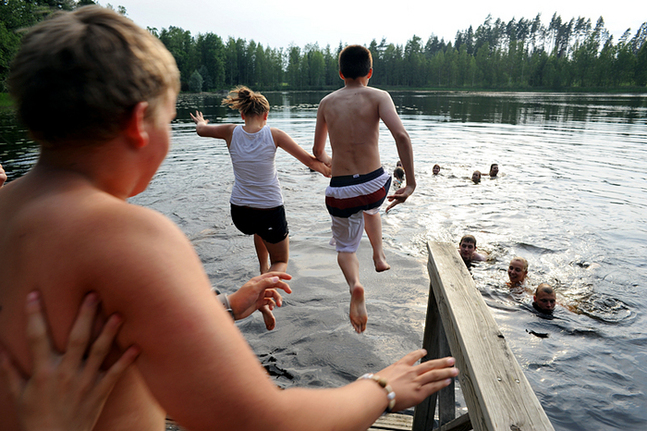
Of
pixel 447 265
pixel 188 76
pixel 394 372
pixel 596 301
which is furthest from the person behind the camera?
pixel 188 76

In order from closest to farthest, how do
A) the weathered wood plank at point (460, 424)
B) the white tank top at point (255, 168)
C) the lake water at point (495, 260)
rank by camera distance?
the weathered wood plank at point (460, 424) → the lake water at point (495, 260) → the white tank top at point (255, 168)

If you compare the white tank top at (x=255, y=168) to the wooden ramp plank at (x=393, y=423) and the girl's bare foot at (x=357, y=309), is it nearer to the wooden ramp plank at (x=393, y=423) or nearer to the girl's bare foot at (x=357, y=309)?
the girl's bare foot at (x=357, y=309)

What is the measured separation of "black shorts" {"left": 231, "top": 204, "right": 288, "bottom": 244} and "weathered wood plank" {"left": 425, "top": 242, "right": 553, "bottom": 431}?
272cm

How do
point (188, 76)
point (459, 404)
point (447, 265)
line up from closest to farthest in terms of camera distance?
point (447, 265)
point (459, 404)
point (188, 76)

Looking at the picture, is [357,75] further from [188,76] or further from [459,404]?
[188,76]

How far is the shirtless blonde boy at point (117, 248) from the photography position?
76 cm

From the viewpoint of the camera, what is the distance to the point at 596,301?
20.5 feet

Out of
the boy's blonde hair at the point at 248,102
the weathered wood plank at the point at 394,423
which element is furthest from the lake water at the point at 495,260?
the boy's blonde hair at the point at 248,102

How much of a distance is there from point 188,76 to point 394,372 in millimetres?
104002

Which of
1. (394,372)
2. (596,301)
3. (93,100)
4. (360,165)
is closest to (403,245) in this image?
(596,301)

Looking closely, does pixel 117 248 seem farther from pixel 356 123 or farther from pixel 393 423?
pixel 356 123

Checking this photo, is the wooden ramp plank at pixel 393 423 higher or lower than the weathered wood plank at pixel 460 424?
lower

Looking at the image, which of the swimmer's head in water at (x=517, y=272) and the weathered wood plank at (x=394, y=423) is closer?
the weathered wood plank at (x=394, y=423)

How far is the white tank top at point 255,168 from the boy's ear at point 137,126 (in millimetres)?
3923
